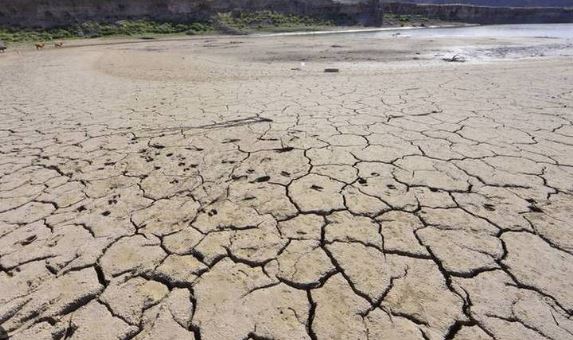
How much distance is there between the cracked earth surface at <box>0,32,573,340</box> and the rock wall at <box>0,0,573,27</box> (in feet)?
69.2

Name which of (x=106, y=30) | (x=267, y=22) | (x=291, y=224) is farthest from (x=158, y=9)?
(x=291, y=224)

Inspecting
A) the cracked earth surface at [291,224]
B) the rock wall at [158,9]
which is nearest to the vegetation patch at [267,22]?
the rock wall at [158,9]

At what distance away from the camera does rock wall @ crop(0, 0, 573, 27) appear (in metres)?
19.7

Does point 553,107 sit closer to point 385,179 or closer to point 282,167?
point 385,179

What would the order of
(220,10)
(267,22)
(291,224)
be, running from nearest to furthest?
(291,224)
(267,22)
(220,10)

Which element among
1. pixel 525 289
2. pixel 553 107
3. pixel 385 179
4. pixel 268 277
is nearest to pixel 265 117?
pixel 385 179

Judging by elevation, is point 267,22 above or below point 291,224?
above

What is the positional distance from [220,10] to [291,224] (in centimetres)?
2686

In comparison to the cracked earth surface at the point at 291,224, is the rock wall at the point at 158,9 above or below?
above

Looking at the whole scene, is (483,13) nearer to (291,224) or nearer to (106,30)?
(106,30)

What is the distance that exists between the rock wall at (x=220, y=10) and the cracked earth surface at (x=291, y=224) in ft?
69.2

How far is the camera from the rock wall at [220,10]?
1966 centimetres

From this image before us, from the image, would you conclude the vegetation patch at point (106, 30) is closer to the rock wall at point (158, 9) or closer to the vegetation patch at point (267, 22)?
the rock wall at point (158, 9)

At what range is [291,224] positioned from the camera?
1.85 metres
